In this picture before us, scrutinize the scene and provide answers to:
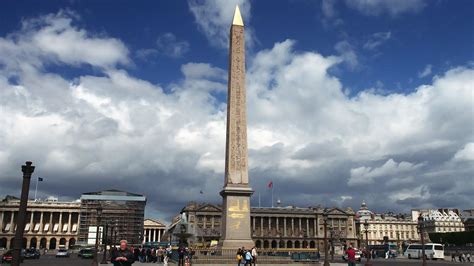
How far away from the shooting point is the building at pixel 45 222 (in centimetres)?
13362

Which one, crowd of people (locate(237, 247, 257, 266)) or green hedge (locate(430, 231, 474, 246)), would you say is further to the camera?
green hedge (locate(430, 231, 474, 246))

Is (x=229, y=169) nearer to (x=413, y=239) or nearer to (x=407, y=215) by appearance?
(x=413, y=239)

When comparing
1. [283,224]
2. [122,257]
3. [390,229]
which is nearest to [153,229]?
[283,224]

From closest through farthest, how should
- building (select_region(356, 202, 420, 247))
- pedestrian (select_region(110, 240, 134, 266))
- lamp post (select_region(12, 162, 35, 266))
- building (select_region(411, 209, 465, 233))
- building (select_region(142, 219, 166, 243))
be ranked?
pedestrian (select_region(110, 240, 134, 266)), lamp post (select_region(12, 162, 35, 266)), building (select_region(142, 219, 166, 243)), building (select_region(356, 202, 420, 247)), building (select_region(411, 209, 465, 233))

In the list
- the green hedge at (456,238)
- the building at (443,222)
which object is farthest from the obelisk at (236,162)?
the building at (443,222)

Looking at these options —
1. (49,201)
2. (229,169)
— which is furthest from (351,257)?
(49,201)

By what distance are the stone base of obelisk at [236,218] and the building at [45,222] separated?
116m

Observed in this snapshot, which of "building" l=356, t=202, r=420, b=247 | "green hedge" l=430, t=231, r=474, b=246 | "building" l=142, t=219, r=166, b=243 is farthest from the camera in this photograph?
"building" l=356, t=202, r=420, b=247

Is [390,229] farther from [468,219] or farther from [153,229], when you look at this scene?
[153,229]

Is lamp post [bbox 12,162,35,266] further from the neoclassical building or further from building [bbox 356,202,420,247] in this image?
building [bbox 356,202,420,247]

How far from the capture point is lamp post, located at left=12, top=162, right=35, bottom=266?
11.5 meters

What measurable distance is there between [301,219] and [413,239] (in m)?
47.9

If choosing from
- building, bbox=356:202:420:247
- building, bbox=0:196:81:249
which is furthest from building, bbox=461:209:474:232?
building, bbox=0:196:81:249

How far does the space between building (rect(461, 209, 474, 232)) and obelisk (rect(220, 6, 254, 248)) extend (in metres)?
155
